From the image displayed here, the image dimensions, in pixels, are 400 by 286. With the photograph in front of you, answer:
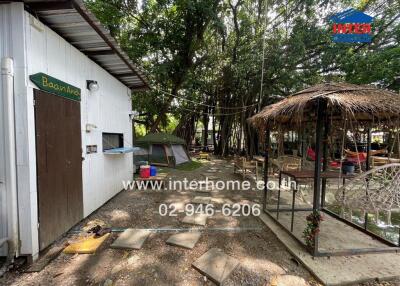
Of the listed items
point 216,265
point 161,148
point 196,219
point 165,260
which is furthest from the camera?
point 161,148

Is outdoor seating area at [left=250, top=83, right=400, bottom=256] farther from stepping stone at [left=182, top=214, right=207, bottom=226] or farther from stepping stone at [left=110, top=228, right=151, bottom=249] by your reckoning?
stepping stone at [left=110, top=228, right=151, bottom=249]

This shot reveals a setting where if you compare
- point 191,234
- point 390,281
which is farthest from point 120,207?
point 390,281

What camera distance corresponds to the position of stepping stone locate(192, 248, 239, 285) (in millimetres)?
2375

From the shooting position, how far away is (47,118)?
2904 mm

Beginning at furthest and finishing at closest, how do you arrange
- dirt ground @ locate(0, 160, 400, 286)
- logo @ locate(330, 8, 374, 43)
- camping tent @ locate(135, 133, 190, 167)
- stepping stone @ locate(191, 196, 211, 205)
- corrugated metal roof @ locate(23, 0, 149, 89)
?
camping tent @ locate(135, 133, 190, 167) → logo @ locate(330, 8, 374, 43) → stepping stone @ locate(191, 196, 211, 205) → corrugated metal roof @ locate(23, 0, 149, 89) → dirt ground @ locate(0, 160, 400, 286)

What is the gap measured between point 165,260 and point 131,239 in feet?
2.53

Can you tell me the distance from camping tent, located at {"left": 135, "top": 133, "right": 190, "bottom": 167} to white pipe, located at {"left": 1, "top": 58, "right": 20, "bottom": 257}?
286 inches

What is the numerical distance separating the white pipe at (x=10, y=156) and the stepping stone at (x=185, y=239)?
191cm

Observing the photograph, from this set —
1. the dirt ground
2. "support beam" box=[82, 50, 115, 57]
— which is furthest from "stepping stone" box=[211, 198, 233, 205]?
"support beam" box=[82, 50, 115, 57]

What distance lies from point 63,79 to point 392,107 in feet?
15.2

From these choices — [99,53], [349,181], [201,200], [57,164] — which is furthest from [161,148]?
[349,181]

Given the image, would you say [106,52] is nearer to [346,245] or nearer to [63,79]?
[63,79]

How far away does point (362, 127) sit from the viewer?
3.92 meters

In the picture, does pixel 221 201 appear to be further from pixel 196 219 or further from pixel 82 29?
pixel 82 29
